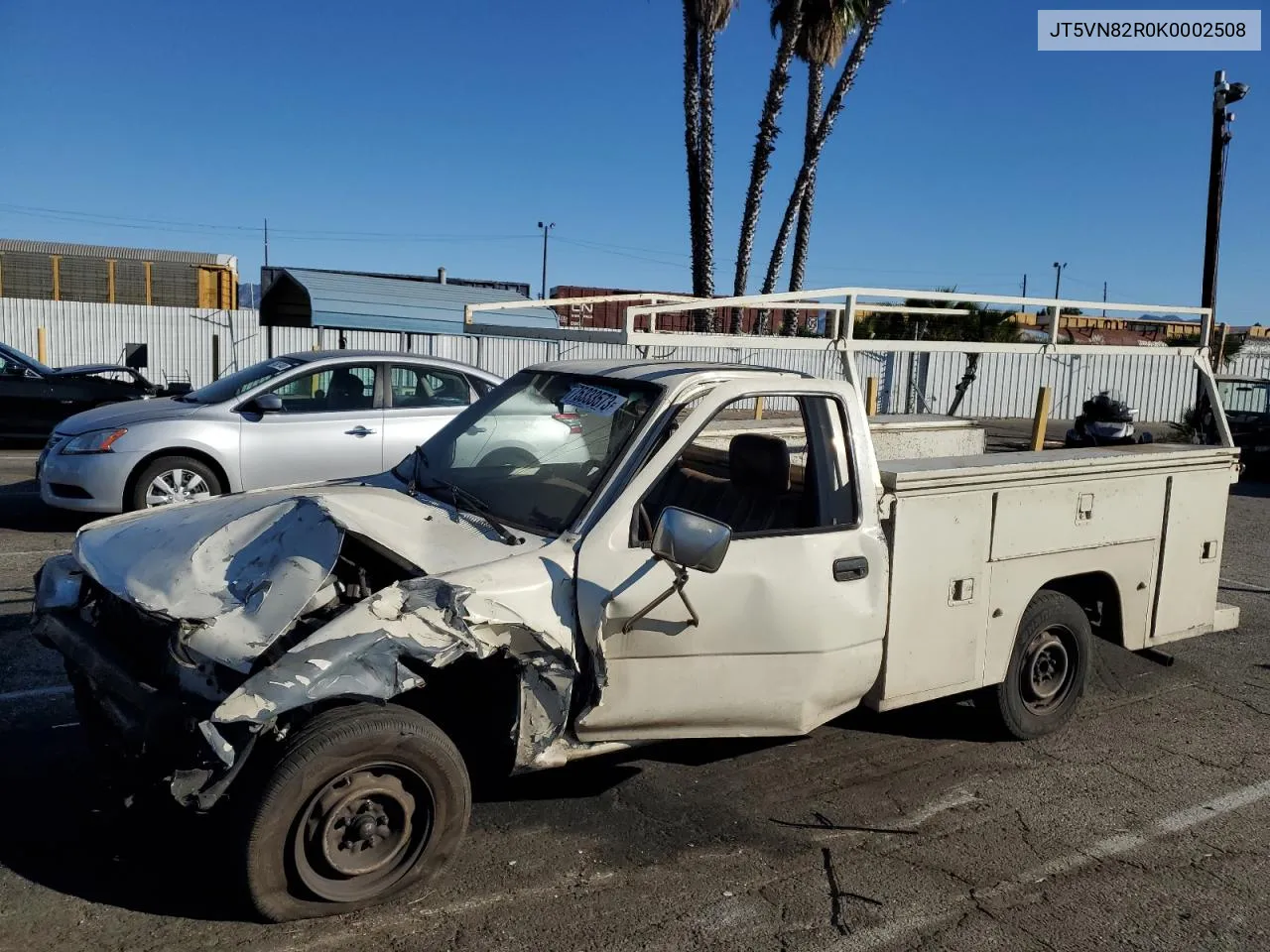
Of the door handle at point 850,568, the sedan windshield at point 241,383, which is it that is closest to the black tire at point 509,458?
the door handle at point 850,568

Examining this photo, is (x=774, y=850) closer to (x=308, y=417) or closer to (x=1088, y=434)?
(x=308, y=417)

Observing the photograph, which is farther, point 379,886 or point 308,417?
point 308,417

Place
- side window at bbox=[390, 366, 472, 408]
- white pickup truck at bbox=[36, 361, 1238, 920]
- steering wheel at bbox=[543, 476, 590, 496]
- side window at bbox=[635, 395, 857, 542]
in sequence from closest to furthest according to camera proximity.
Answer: white pickup truck at bbox=[36, 361, 1238, 920], steering wheel at bbox=[543, 476, 590, 496], side window at bbox=[635, 395, 857, 542], side window at bbox=[390, 366, 472, 408]

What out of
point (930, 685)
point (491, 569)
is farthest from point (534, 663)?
point (930, 685)

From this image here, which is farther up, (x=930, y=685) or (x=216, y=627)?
(x=216, y=627)

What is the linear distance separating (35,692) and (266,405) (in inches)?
166

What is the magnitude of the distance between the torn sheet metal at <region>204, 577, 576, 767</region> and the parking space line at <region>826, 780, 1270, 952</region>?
123cm

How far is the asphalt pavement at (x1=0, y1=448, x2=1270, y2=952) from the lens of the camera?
3416 mm

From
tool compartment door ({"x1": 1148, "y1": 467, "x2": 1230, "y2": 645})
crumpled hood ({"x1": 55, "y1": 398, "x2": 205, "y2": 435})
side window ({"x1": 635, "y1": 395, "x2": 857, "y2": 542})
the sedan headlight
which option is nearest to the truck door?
side window ({"x1": 635, "y1": 395, "x2": 857, "y2": 542})

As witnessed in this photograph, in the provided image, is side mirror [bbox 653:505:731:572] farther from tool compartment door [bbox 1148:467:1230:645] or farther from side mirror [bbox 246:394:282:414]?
side mirror [bbox 246:394:282:414]

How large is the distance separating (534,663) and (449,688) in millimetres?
428

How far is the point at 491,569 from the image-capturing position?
3574mm

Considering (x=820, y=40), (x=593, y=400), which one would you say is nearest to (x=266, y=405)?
(x=593, y=400)

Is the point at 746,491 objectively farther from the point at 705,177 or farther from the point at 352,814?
the point at 705,177
